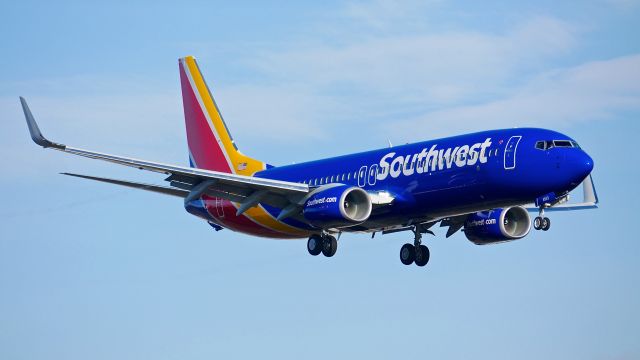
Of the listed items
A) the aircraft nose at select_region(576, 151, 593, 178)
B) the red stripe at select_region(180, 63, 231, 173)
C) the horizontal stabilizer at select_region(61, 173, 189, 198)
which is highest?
the red stripe at select_region(180, 63, 231, 173)

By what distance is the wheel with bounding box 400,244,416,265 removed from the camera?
65.3m

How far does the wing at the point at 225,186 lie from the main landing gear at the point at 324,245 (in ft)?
5.44

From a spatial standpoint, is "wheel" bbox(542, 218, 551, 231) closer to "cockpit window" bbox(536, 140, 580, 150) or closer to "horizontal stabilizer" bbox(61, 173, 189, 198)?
"cockpit window" bbox(536, 140, 580, 150)

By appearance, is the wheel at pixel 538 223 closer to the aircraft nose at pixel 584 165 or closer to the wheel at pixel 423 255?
the aircraft nose at pixel 584 165

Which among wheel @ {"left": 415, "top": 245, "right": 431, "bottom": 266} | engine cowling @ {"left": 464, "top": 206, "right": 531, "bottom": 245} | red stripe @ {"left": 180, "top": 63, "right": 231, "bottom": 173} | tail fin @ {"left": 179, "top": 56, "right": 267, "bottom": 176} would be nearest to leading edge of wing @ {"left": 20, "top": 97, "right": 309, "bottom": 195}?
wheel @ {"left": 415, "top": 245, "right": 431, "bottom": 266}

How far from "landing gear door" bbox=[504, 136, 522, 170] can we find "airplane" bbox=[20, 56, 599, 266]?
41mm

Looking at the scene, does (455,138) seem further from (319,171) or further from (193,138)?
(193,138)

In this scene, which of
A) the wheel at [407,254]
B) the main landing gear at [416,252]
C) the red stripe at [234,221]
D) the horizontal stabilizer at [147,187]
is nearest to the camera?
the horizontal stabilizer at [147,187]

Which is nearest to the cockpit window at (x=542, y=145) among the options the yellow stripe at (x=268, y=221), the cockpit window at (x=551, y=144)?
the cockpit window at (x=551, y=144)

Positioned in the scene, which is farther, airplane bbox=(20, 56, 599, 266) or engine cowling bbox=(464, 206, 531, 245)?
engine cowling bbox=(464, 206, 531, 245)

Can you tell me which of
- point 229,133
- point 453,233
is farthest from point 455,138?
point 229,133

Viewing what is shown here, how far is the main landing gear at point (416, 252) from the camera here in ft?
213

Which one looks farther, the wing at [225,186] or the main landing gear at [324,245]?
the main landing gear at [324,245]

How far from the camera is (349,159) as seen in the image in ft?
212
